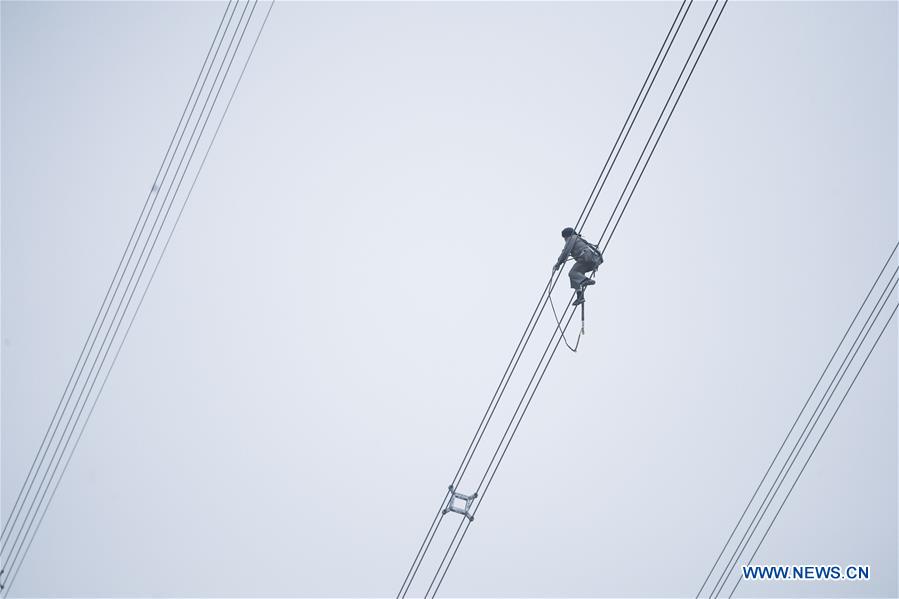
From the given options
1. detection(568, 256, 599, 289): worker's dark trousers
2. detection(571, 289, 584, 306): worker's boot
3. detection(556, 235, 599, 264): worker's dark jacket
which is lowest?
detection(571, 289, 584, 306): worker's boot

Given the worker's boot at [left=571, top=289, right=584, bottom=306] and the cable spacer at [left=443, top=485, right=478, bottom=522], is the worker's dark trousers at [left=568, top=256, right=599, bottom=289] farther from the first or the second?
the cable spacer at [left=443, top=485, right=478, bottom=522]

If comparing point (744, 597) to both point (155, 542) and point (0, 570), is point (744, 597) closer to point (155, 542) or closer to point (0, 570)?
point (0, 570)

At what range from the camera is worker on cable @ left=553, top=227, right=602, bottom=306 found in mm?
10914

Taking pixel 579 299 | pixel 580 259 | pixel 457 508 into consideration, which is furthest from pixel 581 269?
pixel 457 508

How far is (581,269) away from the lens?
11188 millimetres

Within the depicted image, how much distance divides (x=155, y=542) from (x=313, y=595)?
41.3 meters

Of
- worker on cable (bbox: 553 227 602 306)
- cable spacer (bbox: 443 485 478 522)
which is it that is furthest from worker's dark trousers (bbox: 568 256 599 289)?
cable spacer (bbox: 443 485 478 522)

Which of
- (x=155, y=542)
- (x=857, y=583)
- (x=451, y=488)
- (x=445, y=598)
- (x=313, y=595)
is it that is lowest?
(x=155, y=542)

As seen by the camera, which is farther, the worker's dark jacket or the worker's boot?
the worker's dark jacket

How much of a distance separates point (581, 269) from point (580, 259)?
7.6 inches

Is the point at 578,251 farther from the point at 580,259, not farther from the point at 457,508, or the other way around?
the point at 457,508

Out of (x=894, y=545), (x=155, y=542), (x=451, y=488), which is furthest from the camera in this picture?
(x=155, y=542)

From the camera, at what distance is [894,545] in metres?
94.2

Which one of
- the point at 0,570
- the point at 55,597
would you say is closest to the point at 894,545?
the point at 0,570
